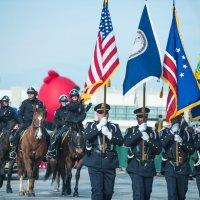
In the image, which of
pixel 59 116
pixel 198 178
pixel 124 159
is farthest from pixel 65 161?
pixel 124 159

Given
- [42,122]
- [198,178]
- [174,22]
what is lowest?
[198,178]

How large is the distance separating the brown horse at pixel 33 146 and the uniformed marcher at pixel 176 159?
6017mm

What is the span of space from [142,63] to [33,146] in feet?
20.2

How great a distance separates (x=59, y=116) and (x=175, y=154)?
726cm

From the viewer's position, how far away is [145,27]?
1836 cm

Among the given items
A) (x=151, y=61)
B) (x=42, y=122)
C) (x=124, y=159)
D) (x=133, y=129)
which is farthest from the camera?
(x=124, y=159)

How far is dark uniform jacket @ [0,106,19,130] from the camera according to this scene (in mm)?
25375

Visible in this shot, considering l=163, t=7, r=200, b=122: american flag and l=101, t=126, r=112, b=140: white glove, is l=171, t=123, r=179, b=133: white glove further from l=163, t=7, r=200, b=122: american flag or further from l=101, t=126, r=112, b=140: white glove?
l=101, t=126, r=112, b=140: white glove

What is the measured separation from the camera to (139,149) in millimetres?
16859

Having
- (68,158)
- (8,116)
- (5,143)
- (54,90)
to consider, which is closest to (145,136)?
(68,158)

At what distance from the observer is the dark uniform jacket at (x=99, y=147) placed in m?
17.1

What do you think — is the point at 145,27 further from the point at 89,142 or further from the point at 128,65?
the point at 89,142

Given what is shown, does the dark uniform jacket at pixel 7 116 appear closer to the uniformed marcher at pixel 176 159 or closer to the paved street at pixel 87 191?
the paved street at pixel 87 191

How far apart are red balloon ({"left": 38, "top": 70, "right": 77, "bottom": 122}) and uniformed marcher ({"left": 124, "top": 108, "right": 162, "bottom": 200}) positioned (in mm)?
23356
